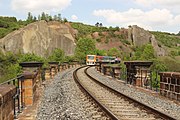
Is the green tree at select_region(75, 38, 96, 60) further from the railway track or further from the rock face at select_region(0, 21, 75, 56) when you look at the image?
the railway track

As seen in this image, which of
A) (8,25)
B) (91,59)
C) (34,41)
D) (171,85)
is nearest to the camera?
(171,85)

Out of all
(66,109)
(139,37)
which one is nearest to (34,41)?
(139,37)

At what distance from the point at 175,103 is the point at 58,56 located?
62462mm

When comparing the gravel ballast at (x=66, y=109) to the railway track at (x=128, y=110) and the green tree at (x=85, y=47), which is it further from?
the green tree at (x=85, y=47)

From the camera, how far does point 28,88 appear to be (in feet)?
36.5

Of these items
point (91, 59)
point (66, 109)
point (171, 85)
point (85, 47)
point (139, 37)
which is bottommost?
point (66, 109)

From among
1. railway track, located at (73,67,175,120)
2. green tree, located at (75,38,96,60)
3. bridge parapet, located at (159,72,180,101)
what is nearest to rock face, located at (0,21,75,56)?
green tree, located at (75,38,96,60)

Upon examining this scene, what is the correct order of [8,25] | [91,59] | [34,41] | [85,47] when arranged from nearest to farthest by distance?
[91,59] → [34,41] → [85,47] → [8,25]

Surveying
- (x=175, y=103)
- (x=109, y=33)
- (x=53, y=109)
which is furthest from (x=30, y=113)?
(x=109, y=33)

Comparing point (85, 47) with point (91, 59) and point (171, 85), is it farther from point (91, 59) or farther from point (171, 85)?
point (171, 85)

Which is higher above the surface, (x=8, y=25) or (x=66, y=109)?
(x=8, y=25)


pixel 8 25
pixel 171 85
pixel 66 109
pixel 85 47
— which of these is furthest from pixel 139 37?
pixel 66 109

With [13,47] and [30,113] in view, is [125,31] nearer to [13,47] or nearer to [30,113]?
[13,47]

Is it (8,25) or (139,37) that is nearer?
(139,37)
